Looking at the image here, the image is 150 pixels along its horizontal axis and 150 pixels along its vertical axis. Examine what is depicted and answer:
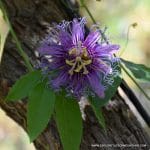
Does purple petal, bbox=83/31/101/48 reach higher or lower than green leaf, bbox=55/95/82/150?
higher

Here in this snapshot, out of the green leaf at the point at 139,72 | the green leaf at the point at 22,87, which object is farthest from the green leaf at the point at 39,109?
the green leaf at the point at 139,72

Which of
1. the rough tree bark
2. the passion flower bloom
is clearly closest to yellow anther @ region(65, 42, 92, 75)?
the passion flower bloom

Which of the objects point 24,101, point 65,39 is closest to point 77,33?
point 65,39

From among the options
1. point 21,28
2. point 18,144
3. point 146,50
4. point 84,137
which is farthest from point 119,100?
point 146,50

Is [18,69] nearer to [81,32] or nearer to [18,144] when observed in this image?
[81,32]

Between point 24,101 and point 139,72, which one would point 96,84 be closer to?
point 139,72

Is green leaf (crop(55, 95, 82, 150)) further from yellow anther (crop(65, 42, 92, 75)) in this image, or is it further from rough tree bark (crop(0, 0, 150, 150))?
rough tree bark (crop(0, 0, 150, 150))
